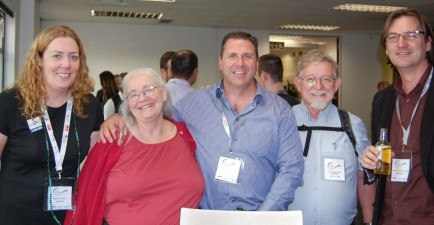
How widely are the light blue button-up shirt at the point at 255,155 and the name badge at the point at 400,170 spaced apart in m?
0.45

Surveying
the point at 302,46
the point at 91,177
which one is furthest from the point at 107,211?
the point at 302,46

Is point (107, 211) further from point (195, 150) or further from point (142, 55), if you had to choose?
point (142, 55)

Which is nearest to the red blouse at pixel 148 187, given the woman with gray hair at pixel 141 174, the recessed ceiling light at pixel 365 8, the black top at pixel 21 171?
the woman with gray hair at pixel 141 174

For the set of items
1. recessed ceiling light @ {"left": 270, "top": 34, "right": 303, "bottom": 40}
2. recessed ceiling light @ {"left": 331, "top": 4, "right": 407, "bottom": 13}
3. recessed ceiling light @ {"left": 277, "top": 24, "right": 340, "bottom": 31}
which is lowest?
recessed ceiling light @ {"left": 331, "top": 4, "right": 407, "bottom": 13}

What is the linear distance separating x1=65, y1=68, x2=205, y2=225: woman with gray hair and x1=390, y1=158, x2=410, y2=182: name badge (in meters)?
0.94

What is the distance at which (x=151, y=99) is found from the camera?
2.09 meters

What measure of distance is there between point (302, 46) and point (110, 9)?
243 inches

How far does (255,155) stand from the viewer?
2078 millimetres

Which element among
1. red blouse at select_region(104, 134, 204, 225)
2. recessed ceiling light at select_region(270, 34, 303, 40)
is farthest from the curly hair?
recessed ceiling light at select_region(270, 34, 303, 40)

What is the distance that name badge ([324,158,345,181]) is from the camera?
214cm

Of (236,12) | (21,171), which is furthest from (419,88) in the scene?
(236,12)

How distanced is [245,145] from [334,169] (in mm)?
471

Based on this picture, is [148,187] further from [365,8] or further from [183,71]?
[365,8]

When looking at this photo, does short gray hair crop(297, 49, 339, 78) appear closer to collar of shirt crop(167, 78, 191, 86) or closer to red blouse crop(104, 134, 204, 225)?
red blouse crop(104, 134, 204, 225)
